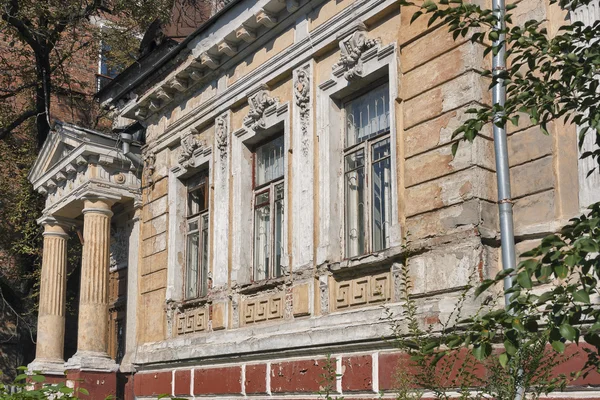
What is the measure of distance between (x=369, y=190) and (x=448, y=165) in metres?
1.47

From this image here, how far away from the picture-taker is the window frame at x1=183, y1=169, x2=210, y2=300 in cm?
1238

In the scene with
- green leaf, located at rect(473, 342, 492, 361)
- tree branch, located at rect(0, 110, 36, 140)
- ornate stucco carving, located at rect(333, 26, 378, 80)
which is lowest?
green leaf, located at rect(473, 342, 492, 361)

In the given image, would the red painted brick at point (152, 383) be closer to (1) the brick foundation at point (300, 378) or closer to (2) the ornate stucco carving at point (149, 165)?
(1) the brick foundation at point (300, 378)

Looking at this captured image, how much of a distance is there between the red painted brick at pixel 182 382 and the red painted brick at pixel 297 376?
2144mm

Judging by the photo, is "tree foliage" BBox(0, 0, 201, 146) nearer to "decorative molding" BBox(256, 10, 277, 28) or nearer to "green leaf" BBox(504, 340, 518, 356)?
"decorative molding" BBox(256, 10, 277, 28)

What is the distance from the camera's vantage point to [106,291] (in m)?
13.6

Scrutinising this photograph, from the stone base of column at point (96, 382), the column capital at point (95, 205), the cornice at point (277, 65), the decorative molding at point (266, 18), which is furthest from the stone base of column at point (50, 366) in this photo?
the decorative molding at point (266, 18)

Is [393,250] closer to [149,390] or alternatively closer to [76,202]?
[149,390]

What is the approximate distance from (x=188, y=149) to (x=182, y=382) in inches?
134

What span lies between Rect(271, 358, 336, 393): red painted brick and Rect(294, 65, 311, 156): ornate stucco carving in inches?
98.0

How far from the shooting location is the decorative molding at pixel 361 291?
8883 mm

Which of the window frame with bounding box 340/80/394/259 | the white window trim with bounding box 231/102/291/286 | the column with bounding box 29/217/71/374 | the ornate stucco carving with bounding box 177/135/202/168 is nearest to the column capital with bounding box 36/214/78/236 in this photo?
the column with bounding box 29/217/71/374

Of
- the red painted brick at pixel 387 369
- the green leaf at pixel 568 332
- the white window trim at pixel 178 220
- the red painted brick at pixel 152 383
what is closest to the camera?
the green leaf at pixel 568 332

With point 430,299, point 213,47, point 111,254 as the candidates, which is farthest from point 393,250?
point 111,254
